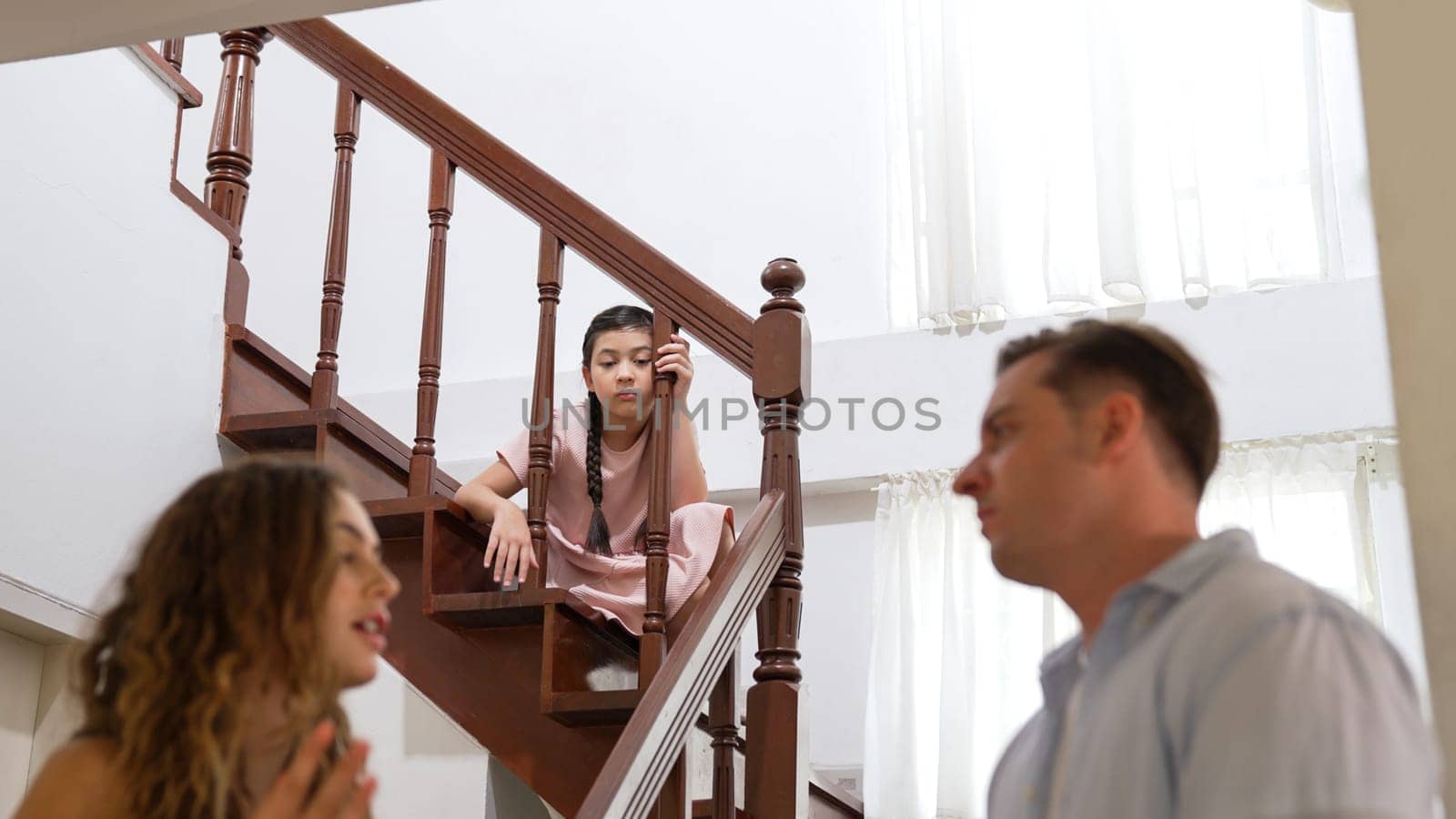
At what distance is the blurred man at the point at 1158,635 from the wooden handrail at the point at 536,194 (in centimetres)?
156

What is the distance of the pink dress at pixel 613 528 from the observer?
2.94 metres

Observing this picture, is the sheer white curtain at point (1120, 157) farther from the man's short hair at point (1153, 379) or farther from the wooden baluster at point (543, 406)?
the man's short hair at point (1153, 379)

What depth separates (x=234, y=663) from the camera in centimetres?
127

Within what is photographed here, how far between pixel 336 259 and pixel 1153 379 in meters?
2.33

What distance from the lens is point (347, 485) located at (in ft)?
4.64

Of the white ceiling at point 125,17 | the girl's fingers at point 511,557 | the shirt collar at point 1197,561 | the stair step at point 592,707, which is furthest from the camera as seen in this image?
the girl's fingers at point 511,557

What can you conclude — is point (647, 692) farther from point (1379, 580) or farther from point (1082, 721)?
point (1379, 580)

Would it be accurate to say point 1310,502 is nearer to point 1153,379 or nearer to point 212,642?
point 1153,379

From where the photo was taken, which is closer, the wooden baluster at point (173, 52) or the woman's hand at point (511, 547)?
the woman's hand at point (511, 547)

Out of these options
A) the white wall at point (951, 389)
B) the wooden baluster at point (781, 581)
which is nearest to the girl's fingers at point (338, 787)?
the wooden baluster at point (781, 581)

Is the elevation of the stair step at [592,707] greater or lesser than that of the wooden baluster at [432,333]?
lesser

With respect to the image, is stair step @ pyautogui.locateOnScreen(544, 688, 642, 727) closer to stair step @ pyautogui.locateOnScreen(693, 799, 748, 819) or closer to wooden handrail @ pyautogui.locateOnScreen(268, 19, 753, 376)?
stair step @ pyautogui.locateOnScreen(693, 799, 748, 819)

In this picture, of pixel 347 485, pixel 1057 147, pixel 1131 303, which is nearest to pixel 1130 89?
pixel 1057 147

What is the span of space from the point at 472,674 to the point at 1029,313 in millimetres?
2601
